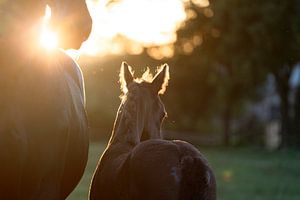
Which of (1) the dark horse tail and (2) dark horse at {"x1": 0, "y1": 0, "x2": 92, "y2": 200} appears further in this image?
(1) the dark horse tail

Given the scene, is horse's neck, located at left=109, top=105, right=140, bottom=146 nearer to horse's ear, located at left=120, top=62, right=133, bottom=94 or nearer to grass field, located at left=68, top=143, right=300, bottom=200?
horse's ear, located at left=120, top=62, right=133, bottom=94

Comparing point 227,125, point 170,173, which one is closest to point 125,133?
point 170,173

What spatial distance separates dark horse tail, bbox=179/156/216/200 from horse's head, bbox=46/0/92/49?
4.73 ft

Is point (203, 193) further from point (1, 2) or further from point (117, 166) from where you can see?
point (1, 2)

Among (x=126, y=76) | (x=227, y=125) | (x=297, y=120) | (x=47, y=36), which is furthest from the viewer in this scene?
(x=227, y=125)

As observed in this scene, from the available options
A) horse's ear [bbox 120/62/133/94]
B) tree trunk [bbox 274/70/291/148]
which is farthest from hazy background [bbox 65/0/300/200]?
horse's ear [bbox 120/62/133/94]

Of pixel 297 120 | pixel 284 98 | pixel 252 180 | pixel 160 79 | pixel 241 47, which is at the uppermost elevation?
pixel 160 79

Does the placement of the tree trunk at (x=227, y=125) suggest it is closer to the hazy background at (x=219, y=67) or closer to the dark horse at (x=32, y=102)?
the hazy background at (x=219, y=67)

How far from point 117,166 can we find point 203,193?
892 mm

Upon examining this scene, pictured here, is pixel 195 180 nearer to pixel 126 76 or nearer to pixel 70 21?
pixel 70 21

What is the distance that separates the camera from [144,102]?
22.5 ft

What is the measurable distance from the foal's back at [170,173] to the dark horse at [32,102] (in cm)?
99

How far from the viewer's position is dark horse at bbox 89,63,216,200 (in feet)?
18.5

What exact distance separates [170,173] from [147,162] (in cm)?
22
